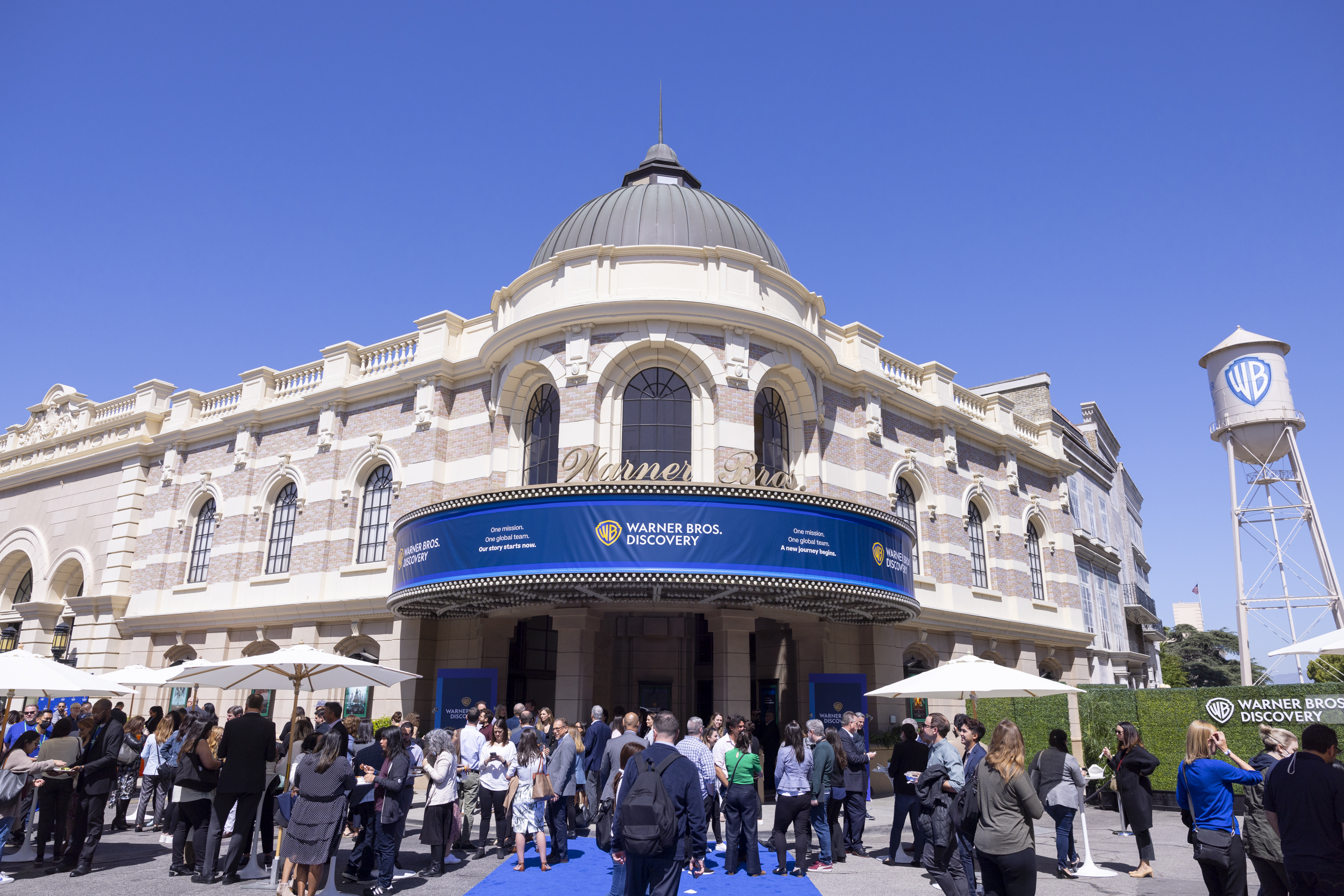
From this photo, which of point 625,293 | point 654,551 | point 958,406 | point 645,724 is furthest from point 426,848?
point 958,406

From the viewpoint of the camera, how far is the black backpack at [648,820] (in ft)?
21.5

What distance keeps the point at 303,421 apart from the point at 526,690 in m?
10.3

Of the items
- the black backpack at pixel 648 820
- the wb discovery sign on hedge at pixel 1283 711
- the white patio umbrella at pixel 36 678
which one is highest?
the white patio umbrella at pixel 36 678

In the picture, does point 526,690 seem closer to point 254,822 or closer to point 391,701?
point 391,701

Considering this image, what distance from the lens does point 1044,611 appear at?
95.2 feet

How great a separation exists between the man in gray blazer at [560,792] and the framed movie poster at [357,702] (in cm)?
1066

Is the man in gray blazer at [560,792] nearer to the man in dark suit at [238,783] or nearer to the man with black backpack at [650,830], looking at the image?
the man in dark suit at [238,783]

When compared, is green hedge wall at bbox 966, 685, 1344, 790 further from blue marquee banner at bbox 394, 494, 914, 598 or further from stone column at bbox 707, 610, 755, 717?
stone column at bbox 707, 610, 755, 717

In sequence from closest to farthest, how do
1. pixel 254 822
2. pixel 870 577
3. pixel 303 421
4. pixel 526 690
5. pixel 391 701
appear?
pixel 254 822
pixel 870 577
pixel 391 701
pixel 526 690
pixel 303 421

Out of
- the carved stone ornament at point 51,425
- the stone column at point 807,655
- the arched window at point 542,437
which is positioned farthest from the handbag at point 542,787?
the carved stone ornament at point 51,425

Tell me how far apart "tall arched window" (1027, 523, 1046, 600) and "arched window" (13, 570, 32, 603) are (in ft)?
115

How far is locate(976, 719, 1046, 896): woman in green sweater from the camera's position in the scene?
6.48 m

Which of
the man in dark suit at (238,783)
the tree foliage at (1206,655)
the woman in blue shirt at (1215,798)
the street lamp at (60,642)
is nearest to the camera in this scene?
the woman in blue shirt at (1215,798)

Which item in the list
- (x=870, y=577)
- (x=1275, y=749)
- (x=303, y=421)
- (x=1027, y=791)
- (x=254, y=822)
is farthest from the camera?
(x=303, y=421)
